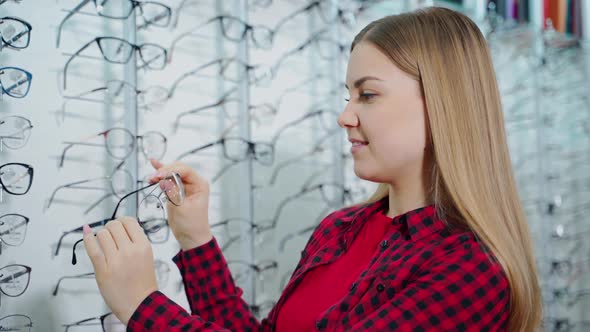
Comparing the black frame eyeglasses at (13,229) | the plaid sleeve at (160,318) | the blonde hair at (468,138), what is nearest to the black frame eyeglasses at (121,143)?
the black frame eyeglasses at (13,229)

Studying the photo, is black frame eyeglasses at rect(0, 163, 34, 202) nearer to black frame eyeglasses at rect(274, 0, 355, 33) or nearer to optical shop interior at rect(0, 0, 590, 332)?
optical shop interior at rect(0, 0, 590, 332)

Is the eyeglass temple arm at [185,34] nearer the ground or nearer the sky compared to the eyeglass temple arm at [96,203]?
nearer the sky

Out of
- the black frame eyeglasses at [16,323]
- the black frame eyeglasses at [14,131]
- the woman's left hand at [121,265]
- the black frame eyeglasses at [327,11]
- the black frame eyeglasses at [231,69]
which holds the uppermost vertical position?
the black frame eyeglasses at [327,11]

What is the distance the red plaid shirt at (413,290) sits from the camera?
24.1 inches

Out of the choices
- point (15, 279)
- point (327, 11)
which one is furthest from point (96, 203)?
point (327, 11)

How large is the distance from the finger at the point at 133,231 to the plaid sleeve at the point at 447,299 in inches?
10.3

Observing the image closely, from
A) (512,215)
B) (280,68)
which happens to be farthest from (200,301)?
(280,68)

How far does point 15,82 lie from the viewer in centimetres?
77

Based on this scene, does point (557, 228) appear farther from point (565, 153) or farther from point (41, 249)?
point (41, 249)

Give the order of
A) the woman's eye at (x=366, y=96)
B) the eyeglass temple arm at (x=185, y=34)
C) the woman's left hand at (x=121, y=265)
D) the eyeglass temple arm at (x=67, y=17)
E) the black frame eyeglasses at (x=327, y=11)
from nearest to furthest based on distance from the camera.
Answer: the woman's left hand at (x=121, y=265) → the woman's eye at (x=366, y=96) → the eyeglass temple arm at (x=67, y=17) → the eyeglass temple arm at (x=185, y=34) → the black frame eyeglasses at (x=327, y=11)

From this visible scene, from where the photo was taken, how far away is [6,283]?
0.75 m

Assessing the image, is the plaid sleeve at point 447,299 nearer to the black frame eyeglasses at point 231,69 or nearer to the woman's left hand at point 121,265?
the woman's left hand at point 121,265

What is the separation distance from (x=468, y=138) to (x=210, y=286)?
42cm

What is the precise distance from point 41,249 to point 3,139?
0.17 m
